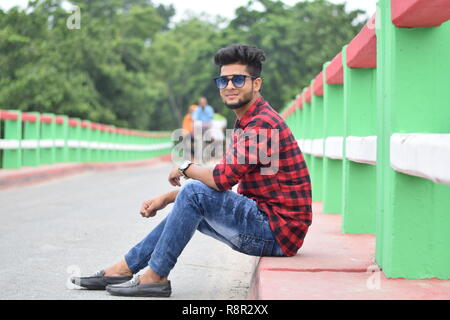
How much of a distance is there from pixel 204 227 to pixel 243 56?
3.01 feet

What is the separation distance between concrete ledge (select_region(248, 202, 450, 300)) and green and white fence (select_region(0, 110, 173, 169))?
944 cm

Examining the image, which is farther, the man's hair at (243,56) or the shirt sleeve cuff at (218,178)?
the man's hair at (243,56)

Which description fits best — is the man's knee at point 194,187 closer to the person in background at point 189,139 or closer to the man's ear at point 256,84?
the man's ear at point 256,84

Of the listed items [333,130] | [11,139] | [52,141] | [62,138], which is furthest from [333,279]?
[62,138]

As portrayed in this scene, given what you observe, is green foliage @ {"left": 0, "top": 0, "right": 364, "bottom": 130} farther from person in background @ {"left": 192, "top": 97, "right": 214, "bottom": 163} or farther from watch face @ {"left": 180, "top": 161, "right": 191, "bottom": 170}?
watch face @ {"left": 180, "top": 161, "right": 191, "bottom": 170}

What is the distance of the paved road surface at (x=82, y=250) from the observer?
446cm

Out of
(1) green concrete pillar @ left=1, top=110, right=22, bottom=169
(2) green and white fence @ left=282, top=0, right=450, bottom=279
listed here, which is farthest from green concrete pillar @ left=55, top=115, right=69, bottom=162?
(2) green and white fence @ left=282, top=0, right=450, bottom=279

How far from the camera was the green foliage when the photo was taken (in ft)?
83.4

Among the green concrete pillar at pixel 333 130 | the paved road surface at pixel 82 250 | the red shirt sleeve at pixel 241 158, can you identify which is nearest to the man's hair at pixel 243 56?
the red shirt sleeve at pixel 241 158

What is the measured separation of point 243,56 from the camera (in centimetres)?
424

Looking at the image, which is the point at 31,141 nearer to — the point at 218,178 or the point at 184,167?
the point at 184,167

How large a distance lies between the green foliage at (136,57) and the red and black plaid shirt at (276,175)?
17213 millimetres

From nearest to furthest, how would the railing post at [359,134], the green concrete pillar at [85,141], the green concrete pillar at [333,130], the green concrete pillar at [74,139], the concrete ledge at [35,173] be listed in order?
the railing post at [359,134] → the green concrete pillar at [333,130] → the concrete ledge at [35,173] → the green concrete pillar at [74,139] → the green concrete pillar at [85,141]
